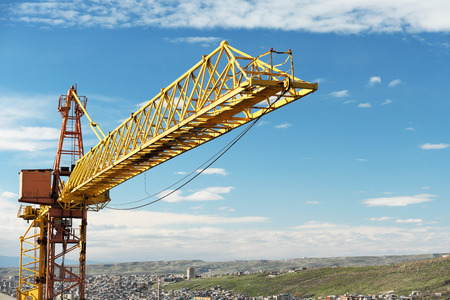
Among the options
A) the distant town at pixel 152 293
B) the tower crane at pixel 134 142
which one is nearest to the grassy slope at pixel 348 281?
the distant town at pixel 152 293

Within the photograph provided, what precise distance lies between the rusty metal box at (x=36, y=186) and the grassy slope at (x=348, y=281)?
65772 mm

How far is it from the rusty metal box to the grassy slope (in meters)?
65.8

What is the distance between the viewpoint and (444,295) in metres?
80.9

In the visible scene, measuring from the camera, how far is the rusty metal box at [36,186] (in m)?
41.5

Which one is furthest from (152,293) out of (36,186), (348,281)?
(36,186)

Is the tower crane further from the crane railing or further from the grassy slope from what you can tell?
the grassy slope

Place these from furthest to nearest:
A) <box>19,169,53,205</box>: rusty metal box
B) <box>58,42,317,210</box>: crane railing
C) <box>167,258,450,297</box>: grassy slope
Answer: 1. <box>167,258,450,297</box>: grassy slope
2. <box>19,169,53,205</box>: rusty metal box
3. <box>58,42,317,210</box>: crane railing

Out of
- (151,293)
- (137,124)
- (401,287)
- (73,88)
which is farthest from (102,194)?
(151,293)

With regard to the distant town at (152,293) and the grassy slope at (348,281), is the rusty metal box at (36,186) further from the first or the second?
the grassy slope at (348,281)

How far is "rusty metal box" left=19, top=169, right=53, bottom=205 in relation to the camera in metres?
41.5

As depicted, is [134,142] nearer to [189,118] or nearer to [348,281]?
[189,118]

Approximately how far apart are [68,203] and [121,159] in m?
14.0

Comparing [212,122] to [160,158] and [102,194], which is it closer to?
[160,158]

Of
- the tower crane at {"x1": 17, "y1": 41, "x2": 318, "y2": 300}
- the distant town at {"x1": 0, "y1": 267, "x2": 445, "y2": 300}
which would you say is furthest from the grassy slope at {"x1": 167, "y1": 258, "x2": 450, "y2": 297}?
the tower crane at {"x1": 17, "y1": 41, "x2": 318, "y2": 300}
